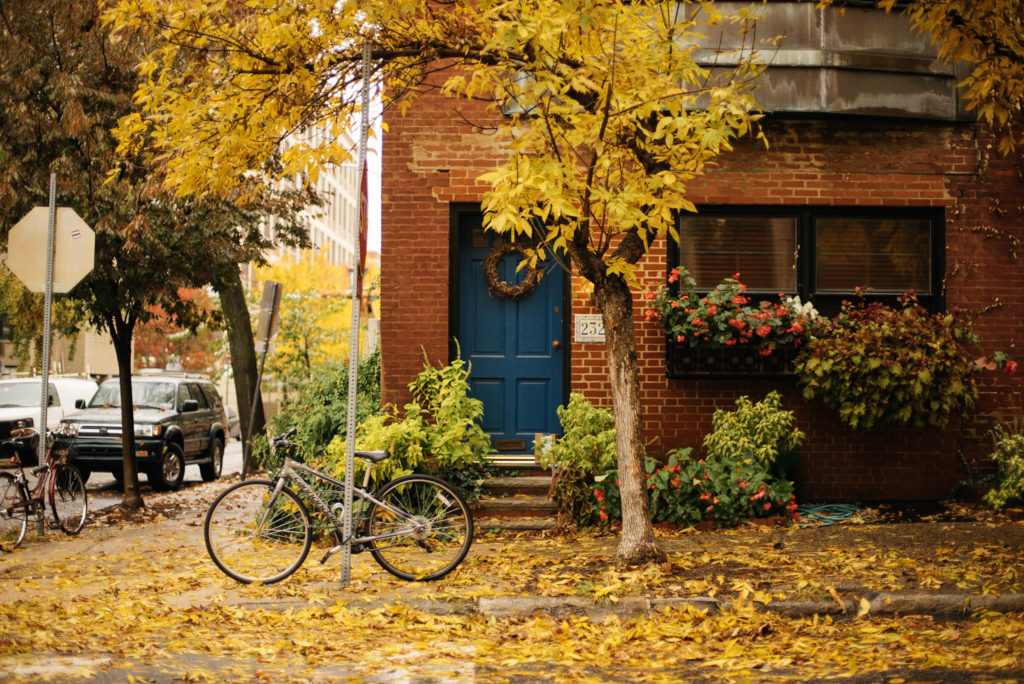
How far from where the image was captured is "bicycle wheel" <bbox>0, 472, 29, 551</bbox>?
33.2 ft

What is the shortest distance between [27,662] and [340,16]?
5074mm

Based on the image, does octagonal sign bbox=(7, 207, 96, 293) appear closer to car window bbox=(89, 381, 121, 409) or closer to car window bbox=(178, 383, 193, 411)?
car window bbox=(89, 381, 121, 409)

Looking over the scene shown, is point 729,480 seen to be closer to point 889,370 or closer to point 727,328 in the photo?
point 727,328

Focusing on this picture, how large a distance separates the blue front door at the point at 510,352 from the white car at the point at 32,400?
852 centimetres

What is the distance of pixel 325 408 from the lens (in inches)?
447

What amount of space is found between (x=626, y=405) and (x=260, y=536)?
3.19 metres

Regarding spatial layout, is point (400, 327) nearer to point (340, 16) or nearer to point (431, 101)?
point (431, 101)

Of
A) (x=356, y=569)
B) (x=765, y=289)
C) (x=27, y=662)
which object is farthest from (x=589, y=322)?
(x=27, y=662)

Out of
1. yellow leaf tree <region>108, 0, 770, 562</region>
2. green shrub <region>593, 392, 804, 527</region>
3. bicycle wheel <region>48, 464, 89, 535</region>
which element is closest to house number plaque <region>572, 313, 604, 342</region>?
green shrub <region>593, 392, 804, 527</region>

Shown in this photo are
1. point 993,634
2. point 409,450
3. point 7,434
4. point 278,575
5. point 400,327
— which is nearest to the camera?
point 993,634

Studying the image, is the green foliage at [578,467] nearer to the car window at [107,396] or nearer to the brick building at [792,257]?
the brick building at [792,257]

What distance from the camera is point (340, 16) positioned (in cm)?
804

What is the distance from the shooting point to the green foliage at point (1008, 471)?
1016cm

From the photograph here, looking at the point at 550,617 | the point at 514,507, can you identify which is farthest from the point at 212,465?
the point at 550,617
